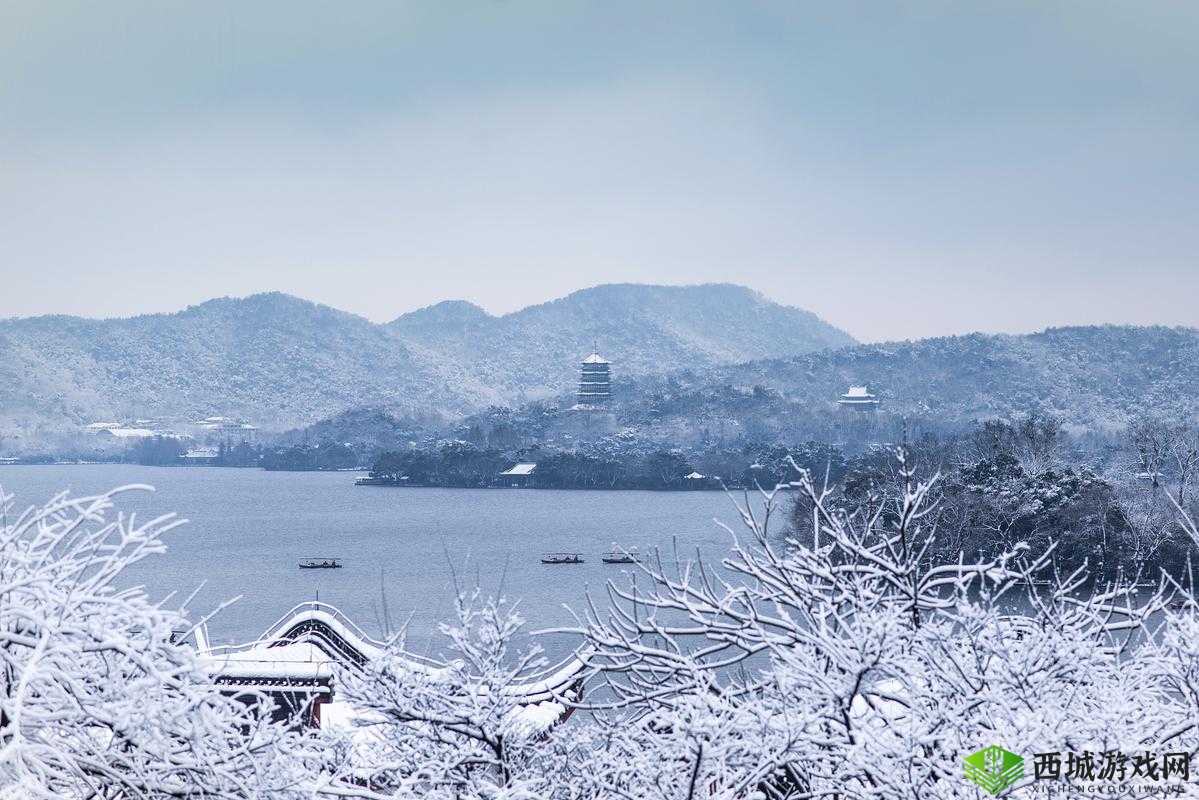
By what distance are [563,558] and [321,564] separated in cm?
882

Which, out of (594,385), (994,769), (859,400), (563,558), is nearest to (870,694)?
(994,769)

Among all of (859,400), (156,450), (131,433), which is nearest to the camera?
(859,400)

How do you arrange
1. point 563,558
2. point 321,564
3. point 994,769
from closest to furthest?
1. point 994,769
2. point 321,564
3. point 563,558

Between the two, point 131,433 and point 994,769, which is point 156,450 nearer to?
point 131,433

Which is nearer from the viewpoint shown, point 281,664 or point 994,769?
point 994,769

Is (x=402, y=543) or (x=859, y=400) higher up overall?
(x=859, y=400)

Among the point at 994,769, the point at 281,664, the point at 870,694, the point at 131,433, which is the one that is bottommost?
the point at 281,664

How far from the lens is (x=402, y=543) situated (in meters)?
64.0

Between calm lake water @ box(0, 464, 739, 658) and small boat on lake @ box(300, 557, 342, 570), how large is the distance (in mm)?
359

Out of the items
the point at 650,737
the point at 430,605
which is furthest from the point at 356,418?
the point at 650,737

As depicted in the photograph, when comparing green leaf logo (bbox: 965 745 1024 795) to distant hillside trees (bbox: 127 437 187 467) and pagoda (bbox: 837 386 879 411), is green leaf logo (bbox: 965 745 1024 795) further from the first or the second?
distant hillside trees (bbox: 127 437 187 467)

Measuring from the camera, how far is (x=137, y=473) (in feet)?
470

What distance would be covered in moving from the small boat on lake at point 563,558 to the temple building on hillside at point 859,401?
9040cm

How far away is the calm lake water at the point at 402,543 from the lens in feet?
139
